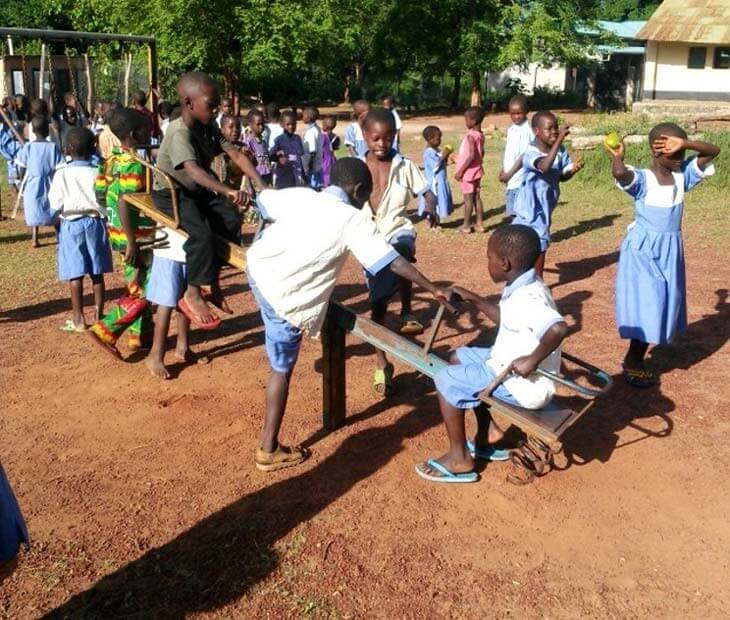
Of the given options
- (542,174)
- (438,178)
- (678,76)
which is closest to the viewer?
(542,174)

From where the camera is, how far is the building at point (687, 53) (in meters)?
31.4

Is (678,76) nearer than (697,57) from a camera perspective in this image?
No

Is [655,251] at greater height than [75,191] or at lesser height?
lesser

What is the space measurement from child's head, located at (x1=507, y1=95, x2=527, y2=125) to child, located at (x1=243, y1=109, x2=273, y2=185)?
3.33m

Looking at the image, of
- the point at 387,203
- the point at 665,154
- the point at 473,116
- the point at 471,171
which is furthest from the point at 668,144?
the point at 471,171

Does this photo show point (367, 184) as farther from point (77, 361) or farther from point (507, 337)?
point (77, 361)

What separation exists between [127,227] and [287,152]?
20.7ft

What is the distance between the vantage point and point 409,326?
6160mm

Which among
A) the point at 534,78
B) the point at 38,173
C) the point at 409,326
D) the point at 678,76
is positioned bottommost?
the point at 409,326

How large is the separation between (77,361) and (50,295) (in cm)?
198

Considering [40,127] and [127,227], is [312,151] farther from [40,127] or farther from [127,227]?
[127,227]

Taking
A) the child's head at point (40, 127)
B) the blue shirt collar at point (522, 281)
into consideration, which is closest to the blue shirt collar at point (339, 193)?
the blue shirt collar at point (522, 281)

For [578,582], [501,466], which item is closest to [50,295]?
[501,466]

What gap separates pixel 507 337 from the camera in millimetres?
3902
